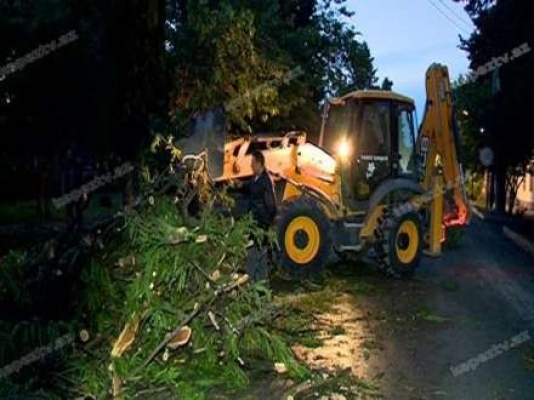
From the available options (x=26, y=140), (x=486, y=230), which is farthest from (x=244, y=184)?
(x=486, y=230)

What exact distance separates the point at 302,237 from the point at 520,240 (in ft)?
29.6

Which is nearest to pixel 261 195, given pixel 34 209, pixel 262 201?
pixel 262 201

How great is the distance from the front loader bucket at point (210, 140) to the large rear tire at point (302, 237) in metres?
1.39

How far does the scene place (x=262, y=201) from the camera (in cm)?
1076

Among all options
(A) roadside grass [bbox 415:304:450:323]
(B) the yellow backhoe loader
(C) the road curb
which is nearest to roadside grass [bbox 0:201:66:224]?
(B) the yellow backhoe loader

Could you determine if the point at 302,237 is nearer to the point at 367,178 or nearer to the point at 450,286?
the point at 367,178

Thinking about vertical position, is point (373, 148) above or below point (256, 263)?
above

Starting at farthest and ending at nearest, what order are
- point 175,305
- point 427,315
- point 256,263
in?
1. point 256,263
2. point 427,315
3. point 175,305

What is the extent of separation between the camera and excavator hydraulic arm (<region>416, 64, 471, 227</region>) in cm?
1267

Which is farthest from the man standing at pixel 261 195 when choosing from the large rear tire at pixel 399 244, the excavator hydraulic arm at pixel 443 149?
the excavator hydraulic arm at pixel 443 149

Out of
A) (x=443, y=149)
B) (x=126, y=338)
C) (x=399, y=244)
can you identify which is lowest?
(x=399, y=244)

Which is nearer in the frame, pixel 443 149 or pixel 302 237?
pixel 302 237

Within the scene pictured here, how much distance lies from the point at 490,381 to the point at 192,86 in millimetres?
11190

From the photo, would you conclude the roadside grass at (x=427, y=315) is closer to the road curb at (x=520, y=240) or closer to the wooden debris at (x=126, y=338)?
the wooden debris at (x=126, y=338)
